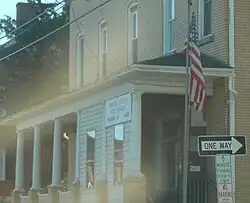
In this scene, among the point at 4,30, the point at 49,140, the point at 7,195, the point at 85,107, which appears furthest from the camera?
the point at 4,30

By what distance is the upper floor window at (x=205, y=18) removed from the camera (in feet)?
62.3

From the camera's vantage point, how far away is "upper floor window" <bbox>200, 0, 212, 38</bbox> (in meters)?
19.0

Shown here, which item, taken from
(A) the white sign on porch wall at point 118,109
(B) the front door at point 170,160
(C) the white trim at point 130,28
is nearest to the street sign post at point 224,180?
(A) the white sign on porch wall at point 118,109

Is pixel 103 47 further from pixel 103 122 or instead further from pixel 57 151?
pixel 103 122

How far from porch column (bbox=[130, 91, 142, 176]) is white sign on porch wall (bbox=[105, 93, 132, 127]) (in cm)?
36

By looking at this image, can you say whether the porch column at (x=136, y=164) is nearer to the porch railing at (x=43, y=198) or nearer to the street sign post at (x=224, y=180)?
the street sign post at (x=224, y=180)

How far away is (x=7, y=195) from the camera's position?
3734cm

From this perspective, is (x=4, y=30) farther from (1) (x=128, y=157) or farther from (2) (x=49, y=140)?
(1) (x=128, y=157)

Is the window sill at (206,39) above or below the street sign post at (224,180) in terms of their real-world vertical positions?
above

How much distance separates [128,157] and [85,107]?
13.6 feet

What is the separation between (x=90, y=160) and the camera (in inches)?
891

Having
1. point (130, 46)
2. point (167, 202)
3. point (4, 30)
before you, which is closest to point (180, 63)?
point (167, 202)

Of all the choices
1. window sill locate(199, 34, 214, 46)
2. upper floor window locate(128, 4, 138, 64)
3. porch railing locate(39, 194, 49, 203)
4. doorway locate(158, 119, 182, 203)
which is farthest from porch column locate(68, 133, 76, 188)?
window sill locate(199, 34, 214, 46)

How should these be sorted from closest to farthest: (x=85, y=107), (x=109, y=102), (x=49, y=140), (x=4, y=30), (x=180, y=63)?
(x=180, y=63)
(x=109, y=102)
(x=85, y=107)
(x=49, y=140)
(x=4, y=30)
